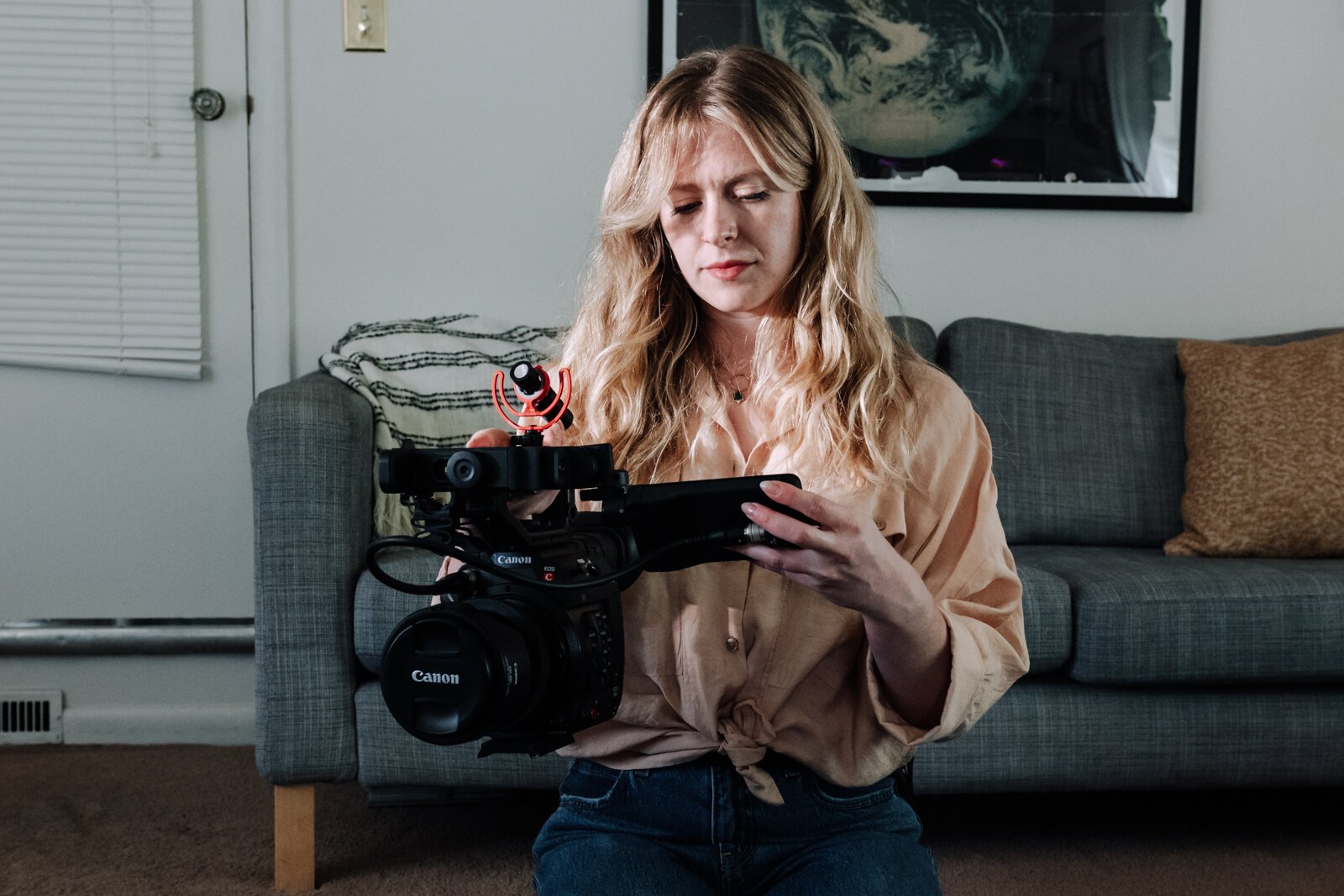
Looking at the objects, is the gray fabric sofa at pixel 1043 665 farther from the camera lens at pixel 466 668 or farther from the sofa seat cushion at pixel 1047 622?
the camera lens at pixel 466 668

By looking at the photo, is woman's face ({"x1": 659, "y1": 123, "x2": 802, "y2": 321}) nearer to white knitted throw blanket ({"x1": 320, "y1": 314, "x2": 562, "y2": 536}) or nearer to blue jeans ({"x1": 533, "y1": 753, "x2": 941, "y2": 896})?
blue jeans ({"x1": 533, "y1": 753, "x2": 941, "y2": 896})

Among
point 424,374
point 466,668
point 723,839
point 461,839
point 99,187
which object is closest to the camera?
point 466,668

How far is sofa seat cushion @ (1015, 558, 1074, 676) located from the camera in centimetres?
164

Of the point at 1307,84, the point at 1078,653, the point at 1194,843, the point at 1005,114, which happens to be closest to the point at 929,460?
the point at 1078,653

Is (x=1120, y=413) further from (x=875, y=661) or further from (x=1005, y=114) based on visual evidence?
(x=875, y=661)

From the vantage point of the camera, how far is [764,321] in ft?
3.36

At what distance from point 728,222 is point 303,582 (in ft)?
2.95

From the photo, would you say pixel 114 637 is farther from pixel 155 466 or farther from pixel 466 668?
pixel 466 668

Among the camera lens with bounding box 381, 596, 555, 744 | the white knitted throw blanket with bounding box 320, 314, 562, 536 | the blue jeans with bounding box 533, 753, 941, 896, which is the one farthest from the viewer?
the white knitted throw blanket with bounding box 320, 314, 562, 536

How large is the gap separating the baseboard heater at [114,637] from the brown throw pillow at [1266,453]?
1748 mm

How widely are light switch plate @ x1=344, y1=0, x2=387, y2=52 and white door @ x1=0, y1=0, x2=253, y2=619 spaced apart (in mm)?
198

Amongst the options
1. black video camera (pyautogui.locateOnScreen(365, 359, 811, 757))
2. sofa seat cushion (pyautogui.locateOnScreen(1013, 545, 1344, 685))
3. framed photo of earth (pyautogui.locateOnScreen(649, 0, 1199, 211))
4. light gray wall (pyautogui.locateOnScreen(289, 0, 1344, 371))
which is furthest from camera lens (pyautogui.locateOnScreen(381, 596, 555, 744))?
framed photo of earth (pyautogui.locateOnScreen(649, 0, 1199, 211))

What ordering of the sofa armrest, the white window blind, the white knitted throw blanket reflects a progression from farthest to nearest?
the white window blind → the white knitted throw blanket → the sofa armrest

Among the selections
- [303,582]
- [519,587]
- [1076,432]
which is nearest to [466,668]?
[519,587]
